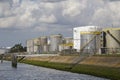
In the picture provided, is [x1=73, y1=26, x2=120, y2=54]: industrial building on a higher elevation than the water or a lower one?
higher

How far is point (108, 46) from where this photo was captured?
461 feet

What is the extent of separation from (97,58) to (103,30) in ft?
154

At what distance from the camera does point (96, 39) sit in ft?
488

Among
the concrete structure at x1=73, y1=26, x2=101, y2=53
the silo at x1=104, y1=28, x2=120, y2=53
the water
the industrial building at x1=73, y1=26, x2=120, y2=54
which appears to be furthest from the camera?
the concrete structure at x1=73, y1=26, x2=101, y2=53

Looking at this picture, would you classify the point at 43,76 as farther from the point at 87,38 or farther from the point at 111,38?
the point at 87,38

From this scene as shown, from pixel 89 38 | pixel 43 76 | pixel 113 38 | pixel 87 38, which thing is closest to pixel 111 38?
pixel 113 38

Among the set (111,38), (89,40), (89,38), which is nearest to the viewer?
(111,38)

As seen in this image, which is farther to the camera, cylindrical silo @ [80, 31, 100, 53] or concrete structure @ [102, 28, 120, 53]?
cylindrical silo @ [80, 31, 100, 53]

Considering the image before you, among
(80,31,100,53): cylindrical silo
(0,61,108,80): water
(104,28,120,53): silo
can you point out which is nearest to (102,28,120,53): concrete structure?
(104,28,120,53): silo

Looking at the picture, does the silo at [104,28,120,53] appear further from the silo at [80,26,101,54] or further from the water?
the water

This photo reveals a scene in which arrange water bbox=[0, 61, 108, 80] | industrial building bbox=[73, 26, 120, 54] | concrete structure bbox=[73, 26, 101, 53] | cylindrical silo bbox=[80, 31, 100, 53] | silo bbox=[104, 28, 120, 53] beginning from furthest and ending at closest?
concrete structure bbox=[73, 26, 101, 53] < cylindrical silo bbox=[80, 31, 100, 53] < silo bbox=[104, 28, 120, 53] < industrial building bbox=[73, 26, 120, 54] < water bbox=[0, 61, 108, 80]

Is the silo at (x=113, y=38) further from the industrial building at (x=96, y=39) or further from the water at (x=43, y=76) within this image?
the water at (x=43, y=76)

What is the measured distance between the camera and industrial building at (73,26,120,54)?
13862cm

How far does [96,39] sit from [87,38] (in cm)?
482
